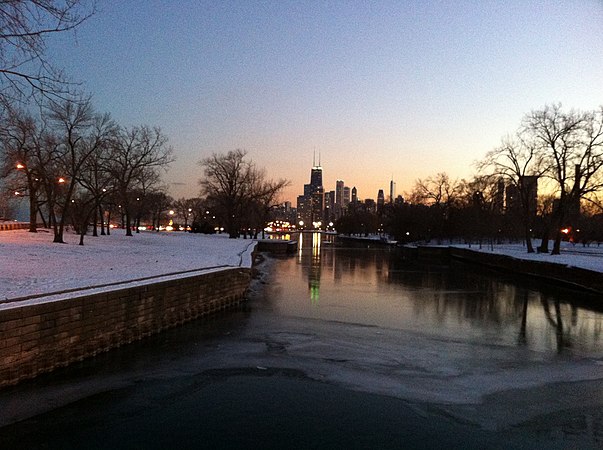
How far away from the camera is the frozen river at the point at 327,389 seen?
8.15m

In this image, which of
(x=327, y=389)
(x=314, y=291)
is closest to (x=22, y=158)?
(x=314, y=291)

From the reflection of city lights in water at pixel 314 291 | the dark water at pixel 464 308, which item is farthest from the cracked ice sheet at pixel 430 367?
the reflection of city lights in water at pixel 314 291

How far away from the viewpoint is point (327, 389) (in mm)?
10461

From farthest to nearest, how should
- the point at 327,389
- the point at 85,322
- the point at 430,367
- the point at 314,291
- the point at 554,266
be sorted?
the point at 554,266, the point at 314,291, the point at 430,367, the point at 85,322, the point at 327,389

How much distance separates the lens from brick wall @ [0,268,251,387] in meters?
9.77

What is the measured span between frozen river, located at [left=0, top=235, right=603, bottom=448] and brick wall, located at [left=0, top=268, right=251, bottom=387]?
40 centimetres

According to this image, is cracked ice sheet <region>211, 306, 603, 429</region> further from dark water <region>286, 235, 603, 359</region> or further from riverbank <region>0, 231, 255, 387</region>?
riverbank <region>0, 231, 255, 387</region>

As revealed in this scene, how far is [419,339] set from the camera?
15523mm

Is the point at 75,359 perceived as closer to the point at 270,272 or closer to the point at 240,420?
the point at 240,420

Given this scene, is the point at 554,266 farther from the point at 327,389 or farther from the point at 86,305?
the point at 86,305

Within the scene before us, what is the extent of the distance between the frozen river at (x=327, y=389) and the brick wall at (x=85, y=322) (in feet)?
1.32

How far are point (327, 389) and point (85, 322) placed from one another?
20.0 feet

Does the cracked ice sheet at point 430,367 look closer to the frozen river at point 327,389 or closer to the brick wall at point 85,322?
the frozen river at point 327,389

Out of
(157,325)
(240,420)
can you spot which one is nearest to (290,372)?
(240,420)
